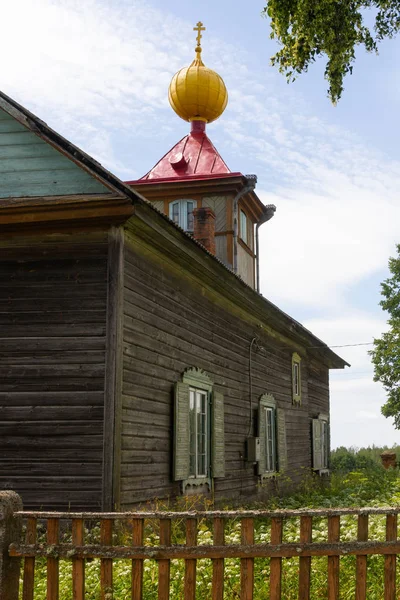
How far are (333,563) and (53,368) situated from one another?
213 inches

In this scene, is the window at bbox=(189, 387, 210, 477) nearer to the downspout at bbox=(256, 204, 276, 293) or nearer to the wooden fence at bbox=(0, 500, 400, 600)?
the wooden fence at bbox=(0, 500, 400, 600)

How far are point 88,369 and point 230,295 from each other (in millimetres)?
5245

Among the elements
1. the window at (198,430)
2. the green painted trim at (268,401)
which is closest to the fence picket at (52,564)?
the window at (198,430)

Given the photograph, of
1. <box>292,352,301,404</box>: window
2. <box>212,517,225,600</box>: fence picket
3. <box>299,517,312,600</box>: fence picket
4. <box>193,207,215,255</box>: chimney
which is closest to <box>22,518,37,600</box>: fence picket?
<box>212,517,225,600</box>: fence picket

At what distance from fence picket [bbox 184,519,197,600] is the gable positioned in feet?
17.9

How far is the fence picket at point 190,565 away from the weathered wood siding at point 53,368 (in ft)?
13.7

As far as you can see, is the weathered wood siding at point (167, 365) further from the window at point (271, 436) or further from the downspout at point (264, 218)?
the downspout at point (264, 218)

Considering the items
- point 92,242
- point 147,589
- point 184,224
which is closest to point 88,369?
point 92,242

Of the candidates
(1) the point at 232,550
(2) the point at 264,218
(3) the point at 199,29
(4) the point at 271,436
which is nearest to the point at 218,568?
(1) the point at 232,550

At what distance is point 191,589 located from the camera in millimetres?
5352

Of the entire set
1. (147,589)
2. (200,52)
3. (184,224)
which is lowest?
(147,589)

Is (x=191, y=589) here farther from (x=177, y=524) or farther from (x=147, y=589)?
(x=177, y=524)

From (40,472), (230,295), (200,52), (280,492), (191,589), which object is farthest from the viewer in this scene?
(200,52)

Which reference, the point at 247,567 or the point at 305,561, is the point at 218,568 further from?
the point at 305,561
